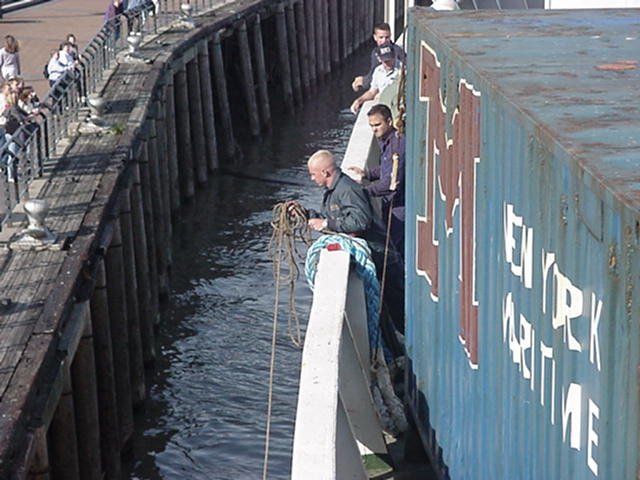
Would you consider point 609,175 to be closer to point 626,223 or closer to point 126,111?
point 626,223

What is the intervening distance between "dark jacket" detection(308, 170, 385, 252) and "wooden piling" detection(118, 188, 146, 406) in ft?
17.1

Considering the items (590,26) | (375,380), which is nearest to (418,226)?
(375,380)

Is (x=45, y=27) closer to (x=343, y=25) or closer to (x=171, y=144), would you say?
(x=343, y=25)

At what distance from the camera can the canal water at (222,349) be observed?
46.6 ft

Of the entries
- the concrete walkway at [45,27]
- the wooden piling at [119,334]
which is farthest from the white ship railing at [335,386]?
the concrete walkway at [45,27]

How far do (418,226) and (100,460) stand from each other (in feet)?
14.8

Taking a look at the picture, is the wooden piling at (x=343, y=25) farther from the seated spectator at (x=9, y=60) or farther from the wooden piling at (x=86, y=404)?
the wooden piling at (x=86, y=404)

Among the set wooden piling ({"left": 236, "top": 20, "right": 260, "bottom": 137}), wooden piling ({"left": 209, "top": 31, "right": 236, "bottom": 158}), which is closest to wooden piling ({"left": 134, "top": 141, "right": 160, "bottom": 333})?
wooden piling ({"left": 209, "top": 31, "right": 236, "bottom": 158})

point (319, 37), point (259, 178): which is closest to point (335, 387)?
point (259, 178)

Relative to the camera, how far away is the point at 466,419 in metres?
6.89

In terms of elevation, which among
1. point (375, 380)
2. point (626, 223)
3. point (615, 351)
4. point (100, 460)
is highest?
point (626, 223)

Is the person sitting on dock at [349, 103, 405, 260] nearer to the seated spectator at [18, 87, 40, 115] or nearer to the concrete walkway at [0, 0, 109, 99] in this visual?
the seated spectator at [18, 87, 40, 115]

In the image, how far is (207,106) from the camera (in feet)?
88.3

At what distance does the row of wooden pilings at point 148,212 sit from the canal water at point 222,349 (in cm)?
44
